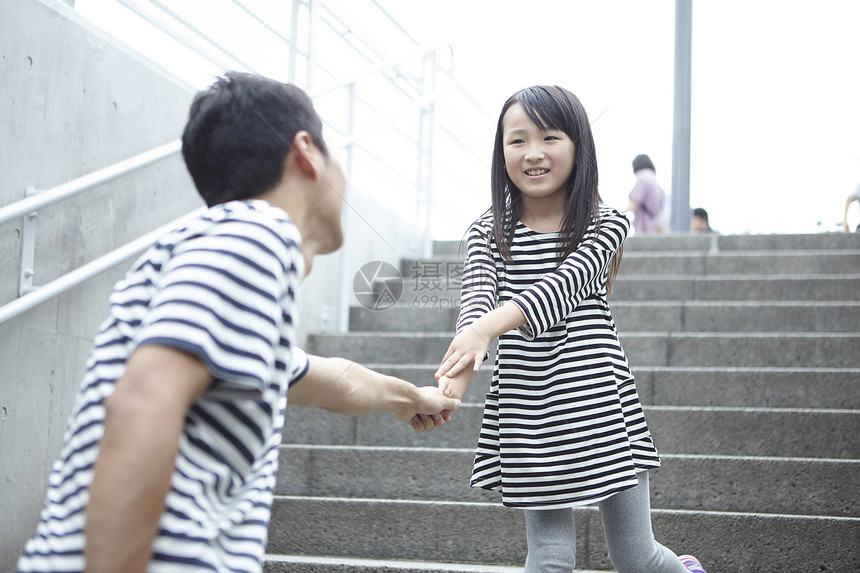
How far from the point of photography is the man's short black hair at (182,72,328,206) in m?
0.99

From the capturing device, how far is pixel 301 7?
3646 mm

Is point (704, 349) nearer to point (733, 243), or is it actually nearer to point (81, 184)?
point (733, 243)

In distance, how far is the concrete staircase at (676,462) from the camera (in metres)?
2.51

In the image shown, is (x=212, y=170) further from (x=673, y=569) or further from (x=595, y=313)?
(x=673, y=569)

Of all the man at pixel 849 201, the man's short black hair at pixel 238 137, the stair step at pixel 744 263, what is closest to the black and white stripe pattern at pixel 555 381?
the man's short black hair at pixel 238 137

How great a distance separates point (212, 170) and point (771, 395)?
8.96ft

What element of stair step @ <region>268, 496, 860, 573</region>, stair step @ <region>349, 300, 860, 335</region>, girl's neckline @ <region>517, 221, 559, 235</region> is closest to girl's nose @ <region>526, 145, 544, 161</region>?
girl's neckline @ <region>517, 221, 559, 235</region>

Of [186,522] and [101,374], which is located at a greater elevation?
[101,374]

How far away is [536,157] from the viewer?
1880mm

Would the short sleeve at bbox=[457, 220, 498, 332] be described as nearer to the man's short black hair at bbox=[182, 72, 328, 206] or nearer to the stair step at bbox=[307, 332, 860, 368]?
the man's short black hair at bbox=[182, 72, 328, 206]

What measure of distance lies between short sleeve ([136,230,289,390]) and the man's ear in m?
0.16

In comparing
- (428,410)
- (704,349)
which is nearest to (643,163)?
(704,349)

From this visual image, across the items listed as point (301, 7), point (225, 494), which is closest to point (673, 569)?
point (225, 494)

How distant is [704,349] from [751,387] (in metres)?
0.43
